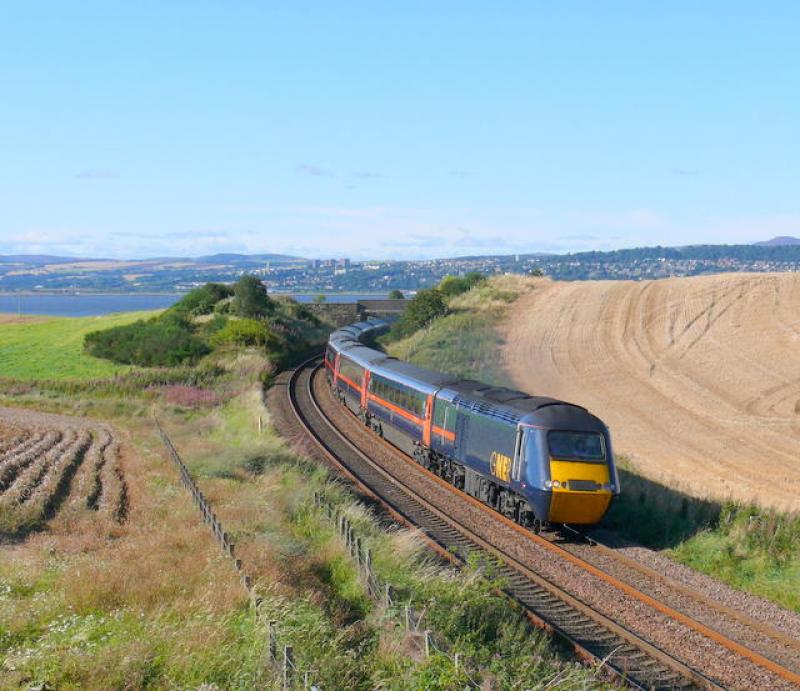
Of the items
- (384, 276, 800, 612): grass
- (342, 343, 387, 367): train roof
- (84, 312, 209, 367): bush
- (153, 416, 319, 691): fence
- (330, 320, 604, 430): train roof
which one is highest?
(330, 320, 604, 430): train roof

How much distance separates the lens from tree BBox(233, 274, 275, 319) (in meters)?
73.1

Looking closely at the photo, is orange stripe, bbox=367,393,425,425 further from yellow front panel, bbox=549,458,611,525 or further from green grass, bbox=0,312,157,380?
green grass, bbox=0,312,157,380

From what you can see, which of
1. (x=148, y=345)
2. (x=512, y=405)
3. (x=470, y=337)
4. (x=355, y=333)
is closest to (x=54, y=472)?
(x=512, y=405)

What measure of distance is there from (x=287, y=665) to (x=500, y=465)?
1180 centimetres

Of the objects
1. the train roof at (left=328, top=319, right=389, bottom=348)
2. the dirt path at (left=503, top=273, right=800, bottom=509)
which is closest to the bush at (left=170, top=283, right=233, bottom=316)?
the train roof at (left=328, top=319, right=389, bottom=348)

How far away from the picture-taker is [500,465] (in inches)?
796

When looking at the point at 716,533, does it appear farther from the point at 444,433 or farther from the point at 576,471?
the point at 444,433

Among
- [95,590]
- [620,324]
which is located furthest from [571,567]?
[620,324]

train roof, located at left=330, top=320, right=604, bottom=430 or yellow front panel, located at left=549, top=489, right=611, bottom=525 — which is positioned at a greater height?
train roof, located at left=330, top=320, right=604, bottom=430

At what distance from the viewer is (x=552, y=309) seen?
65188 millimetres

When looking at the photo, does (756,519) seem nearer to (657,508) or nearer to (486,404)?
(657,508)

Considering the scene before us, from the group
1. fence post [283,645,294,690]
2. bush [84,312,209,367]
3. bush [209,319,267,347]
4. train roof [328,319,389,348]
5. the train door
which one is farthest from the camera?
bush [209,319,267,347]

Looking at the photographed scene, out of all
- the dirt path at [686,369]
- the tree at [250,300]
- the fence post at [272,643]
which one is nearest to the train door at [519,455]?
the dirt path at [686,369]

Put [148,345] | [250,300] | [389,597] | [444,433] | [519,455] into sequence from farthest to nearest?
[250,300] < [148,345] < [444,433] < [519,455] < [389,597]
